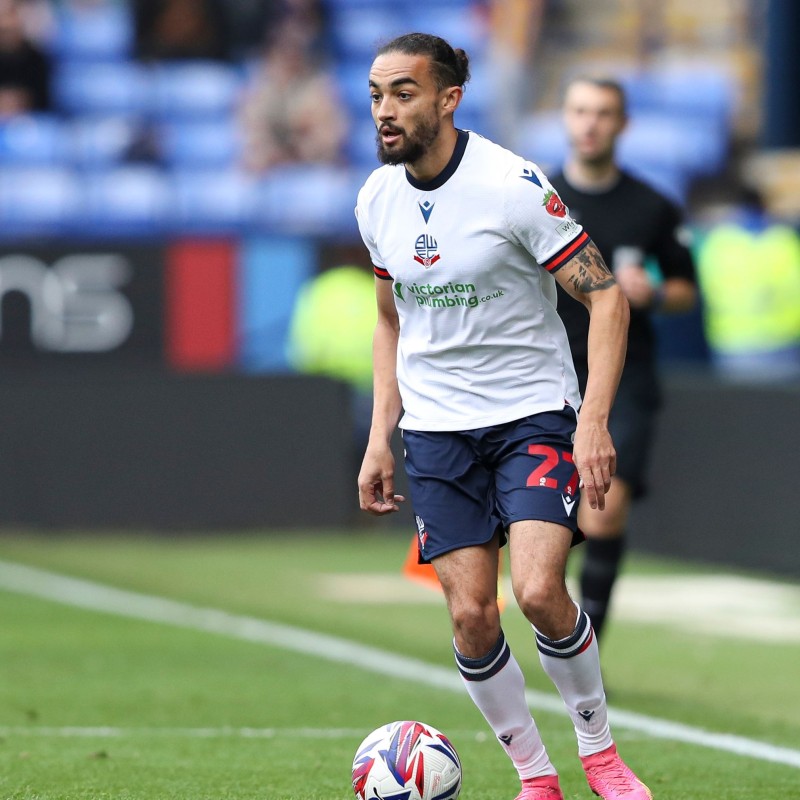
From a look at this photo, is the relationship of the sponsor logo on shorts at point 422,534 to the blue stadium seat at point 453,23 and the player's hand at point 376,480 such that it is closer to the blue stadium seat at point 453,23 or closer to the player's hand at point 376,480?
the player's hand at point 376,480

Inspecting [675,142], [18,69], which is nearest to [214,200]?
[18,69]

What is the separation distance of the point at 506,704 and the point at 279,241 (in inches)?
464

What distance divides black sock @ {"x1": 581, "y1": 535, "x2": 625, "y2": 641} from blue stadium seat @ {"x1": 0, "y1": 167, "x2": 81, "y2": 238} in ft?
38.8

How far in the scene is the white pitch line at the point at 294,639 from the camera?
658 centimetres

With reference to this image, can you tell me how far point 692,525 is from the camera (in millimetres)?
12672

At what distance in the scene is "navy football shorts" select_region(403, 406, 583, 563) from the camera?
5.10 meters

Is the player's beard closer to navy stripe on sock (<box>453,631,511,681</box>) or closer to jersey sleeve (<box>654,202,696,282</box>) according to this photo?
navy stripe on sock (<box>453,631,511,681</box>)

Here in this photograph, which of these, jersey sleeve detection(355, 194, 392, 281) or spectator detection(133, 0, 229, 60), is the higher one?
jersey sleeve detection(355, 194, 392, 281)

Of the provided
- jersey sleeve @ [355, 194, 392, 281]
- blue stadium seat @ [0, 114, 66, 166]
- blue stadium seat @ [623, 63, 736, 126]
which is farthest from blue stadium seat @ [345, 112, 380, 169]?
jersey sleeve @ [355, 194, 392, 281]

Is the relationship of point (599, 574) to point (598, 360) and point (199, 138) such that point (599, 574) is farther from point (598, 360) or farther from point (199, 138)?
point (199, 138)

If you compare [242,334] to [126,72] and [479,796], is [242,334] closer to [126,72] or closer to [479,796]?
[126,72]

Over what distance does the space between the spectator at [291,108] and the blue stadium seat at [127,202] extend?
38.6 inches

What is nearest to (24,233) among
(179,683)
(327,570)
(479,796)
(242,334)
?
(242,334)

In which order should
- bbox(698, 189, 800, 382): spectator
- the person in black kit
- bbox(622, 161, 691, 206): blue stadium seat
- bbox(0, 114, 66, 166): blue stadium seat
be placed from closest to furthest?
the person in black kit
bbox(698, 189, 800, 382): spectator
bbox(622, 161, 691, 206): blue stadium seat
bbox(0, 114, 66, 166): blue stadium seat
